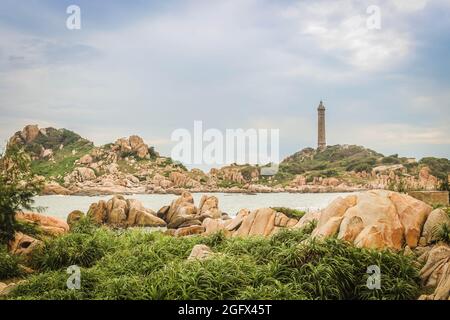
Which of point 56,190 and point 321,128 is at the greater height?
point 321,128

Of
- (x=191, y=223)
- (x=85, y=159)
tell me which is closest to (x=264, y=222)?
(x=191, y=223)

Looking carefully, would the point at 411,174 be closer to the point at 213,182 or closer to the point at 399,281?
the point at 399,281

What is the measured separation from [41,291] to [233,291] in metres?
3.52

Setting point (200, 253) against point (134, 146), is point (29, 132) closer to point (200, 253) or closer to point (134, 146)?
point (200, 253)

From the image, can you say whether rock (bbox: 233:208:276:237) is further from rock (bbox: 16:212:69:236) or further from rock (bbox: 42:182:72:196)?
rock (bbox: 42:182:72:196)

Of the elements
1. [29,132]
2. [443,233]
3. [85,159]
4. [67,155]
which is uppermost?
[29,132]

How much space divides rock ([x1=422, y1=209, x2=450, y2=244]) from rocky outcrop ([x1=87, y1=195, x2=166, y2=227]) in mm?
15121

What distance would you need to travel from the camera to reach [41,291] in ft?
25.8

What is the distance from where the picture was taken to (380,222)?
8.34 meters

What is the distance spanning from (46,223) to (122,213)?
882 cm

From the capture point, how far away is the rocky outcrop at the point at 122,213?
70.7 ft
